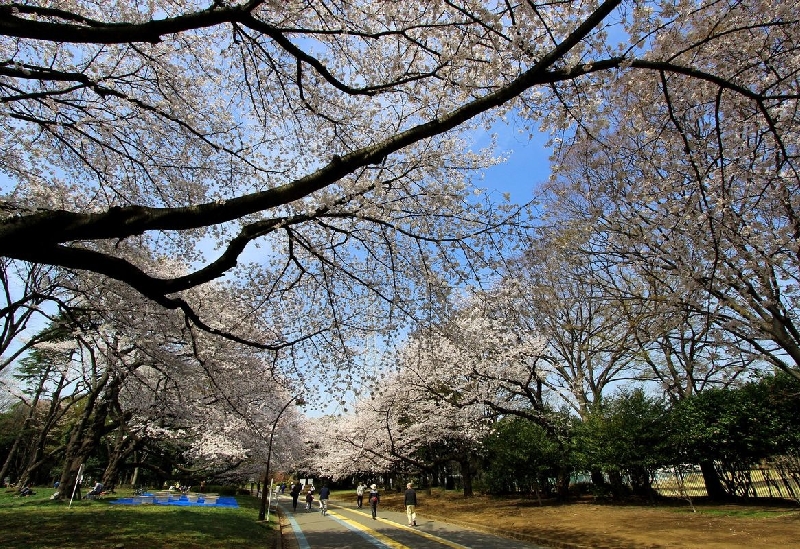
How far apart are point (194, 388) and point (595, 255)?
12165 mm

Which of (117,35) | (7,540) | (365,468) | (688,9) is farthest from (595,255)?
(365,468)

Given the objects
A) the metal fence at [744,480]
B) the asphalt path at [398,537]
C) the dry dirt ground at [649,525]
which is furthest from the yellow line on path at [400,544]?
the metal fence at [744,480]

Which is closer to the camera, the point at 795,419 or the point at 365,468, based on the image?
the point at 795,419

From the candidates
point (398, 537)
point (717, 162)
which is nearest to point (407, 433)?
point (398, 537)

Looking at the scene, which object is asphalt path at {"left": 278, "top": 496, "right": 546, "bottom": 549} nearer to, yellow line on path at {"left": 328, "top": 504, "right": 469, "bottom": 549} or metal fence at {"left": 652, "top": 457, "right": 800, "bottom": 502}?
yellow line on path at {"left": 328, "top": 504, "right": 469, "bottom": 549}

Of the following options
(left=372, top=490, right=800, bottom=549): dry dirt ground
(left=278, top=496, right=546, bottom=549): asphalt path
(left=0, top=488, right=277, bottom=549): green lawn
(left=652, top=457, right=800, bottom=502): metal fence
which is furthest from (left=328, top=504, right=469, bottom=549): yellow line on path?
(left=652, top=457, right=800, bottom=502): metal fence

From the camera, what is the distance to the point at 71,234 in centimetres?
374

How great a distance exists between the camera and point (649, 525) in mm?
11250

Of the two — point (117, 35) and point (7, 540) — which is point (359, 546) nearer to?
point (7, 540)

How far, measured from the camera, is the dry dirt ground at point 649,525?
890cm

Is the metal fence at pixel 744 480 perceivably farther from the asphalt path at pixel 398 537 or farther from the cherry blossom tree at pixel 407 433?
the asphalt path at pixel 398 537

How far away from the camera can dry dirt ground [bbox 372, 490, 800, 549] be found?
29.2 feet

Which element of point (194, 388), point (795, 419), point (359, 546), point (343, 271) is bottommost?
point (359, 546)

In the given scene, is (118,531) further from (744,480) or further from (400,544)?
(744,480)
